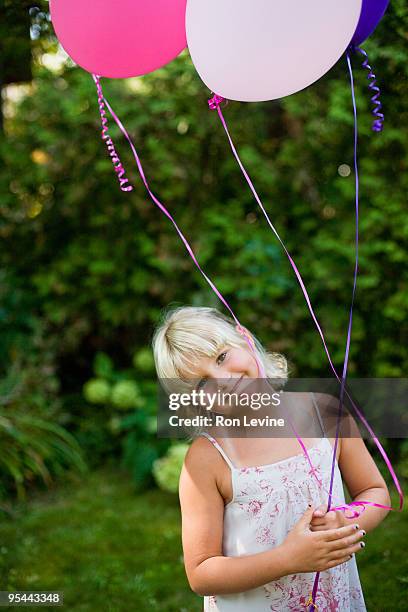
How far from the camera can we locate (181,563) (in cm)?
253

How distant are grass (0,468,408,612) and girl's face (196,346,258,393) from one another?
1089 millimetres

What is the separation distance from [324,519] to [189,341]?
46 centimetres

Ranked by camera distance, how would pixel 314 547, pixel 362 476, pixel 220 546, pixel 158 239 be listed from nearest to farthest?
pixel 314 547
pixel 220 546
pixel 362 476
pixel 158 239

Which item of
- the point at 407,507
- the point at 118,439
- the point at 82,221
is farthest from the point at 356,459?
the point at 82,221

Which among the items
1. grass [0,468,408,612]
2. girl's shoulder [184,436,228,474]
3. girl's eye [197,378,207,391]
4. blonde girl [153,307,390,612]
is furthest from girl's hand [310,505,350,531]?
grass [0,468,408,612]

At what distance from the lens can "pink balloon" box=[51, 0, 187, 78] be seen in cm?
148

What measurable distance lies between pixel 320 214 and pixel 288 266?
323 millimetres

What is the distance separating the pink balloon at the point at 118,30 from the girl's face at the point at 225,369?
753 mm

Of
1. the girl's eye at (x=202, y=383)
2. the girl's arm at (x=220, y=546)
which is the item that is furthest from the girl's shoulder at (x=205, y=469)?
the girl's eye at (x=202, y=383)

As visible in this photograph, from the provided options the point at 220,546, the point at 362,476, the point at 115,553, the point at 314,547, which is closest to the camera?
the point at 314,547

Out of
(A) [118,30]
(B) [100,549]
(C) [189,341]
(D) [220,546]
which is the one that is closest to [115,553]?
(B) [100,549]

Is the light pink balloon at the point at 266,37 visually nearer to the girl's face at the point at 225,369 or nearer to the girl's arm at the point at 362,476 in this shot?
the girl's face at the point at 225,369

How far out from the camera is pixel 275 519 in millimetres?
1363

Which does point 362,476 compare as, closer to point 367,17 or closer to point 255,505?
point 255,505
